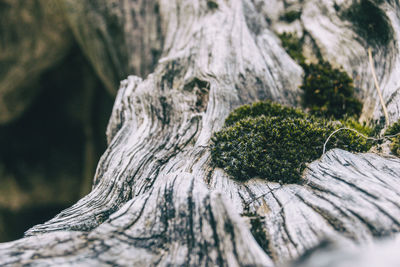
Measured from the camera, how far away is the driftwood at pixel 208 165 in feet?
10.1

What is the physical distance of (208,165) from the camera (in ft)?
16.3

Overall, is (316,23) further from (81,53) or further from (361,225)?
(81,53)

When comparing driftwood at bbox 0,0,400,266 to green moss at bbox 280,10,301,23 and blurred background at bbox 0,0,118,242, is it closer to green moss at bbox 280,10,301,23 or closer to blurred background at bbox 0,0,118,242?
green moss at bbox 280,10,301,23

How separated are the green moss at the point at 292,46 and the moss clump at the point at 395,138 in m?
3.98

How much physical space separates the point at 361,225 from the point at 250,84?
5174mm

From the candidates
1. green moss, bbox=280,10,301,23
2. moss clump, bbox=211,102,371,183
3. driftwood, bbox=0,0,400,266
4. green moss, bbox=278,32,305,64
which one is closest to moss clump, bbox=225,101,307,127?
driftwood, bbox=0,0,400,266

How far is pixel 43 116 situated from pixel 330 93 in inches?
710

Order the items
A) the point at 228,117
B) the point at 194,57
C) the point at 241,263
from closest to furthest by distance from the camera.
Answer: the point at 241,263, the point at 228,117, the point at 194,57

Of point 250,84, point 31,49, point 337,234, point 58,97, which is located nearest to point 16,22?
point 31,49

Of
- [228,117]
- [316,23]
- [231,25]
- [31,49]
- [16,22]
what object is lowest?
[228,117]

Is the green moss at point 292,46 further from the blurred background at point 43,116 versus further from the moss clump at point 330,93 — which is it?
the blurred background at point 43,116

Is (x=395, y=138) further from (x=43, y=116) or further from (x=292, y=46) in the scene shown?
(x=43, y=116)

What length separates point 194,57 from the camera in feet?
26.7

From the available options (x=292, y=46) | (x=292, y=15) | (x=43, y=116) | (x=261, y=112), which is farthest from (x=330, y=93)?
(x=43, y=116)
